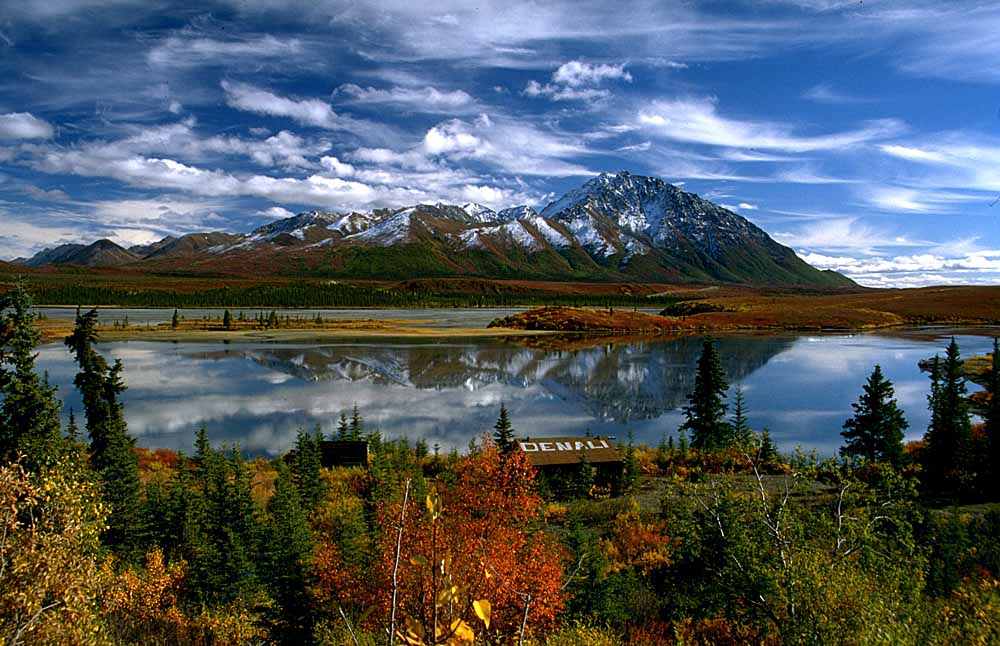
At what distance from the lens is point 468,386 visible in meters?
55.8

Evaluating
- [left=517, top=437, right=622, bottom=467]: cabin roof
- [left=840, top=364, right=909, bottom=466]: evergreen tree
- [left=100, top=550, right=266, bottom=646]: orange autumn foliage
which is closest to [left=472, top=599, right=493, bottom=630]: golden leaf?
[left=100, top=550, right=266, bottom=646]: orange autumn foliage

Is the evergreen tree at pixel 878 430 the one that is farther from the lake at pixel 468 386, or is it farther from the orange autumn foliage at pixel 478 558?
the orange autumn foliage at pixel 478 558

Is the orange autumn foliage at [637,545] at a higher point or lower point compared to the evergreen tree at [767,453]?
lower

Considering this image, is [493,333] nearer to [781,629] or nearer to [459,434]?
[459,434]

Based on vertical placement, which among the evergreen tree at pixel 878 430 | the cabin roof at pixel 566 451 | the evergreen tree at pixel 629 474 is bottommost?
the evergreen tree at pixel 629 474

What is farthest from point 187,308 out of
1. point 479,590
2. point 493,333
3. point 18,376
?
point 479,590

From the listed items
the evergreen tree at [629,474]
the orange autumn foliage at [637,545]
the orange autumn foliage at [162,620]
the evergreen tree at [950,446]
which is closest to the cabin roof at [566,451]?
the evergreen tree at [629,474]

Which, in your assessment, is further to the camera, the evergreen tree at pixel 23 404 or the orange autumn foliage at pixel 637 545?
the orange autumn foliage at pixel 637 545

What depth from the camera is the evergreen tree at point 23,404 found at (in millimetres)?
18344

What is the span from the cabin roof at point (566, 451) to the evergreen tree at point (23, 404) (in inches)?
716

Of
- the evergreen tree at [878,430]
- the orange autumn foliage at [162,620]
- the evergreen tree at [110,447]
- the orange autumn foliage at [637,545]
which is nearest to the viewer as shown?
the orange autumn foliage at [162,620]

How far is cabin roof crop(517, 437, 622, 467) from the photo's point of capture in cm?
2933

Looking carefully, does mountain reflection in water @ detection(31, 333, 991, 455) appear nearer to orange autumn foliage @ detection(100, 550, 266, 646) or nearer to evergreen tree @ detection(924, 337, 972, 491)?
evergreen tree @ detection(924, 337, 972, 491)

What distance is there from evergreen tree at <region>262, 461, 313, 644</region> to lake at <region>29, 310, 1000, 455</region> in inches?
684
